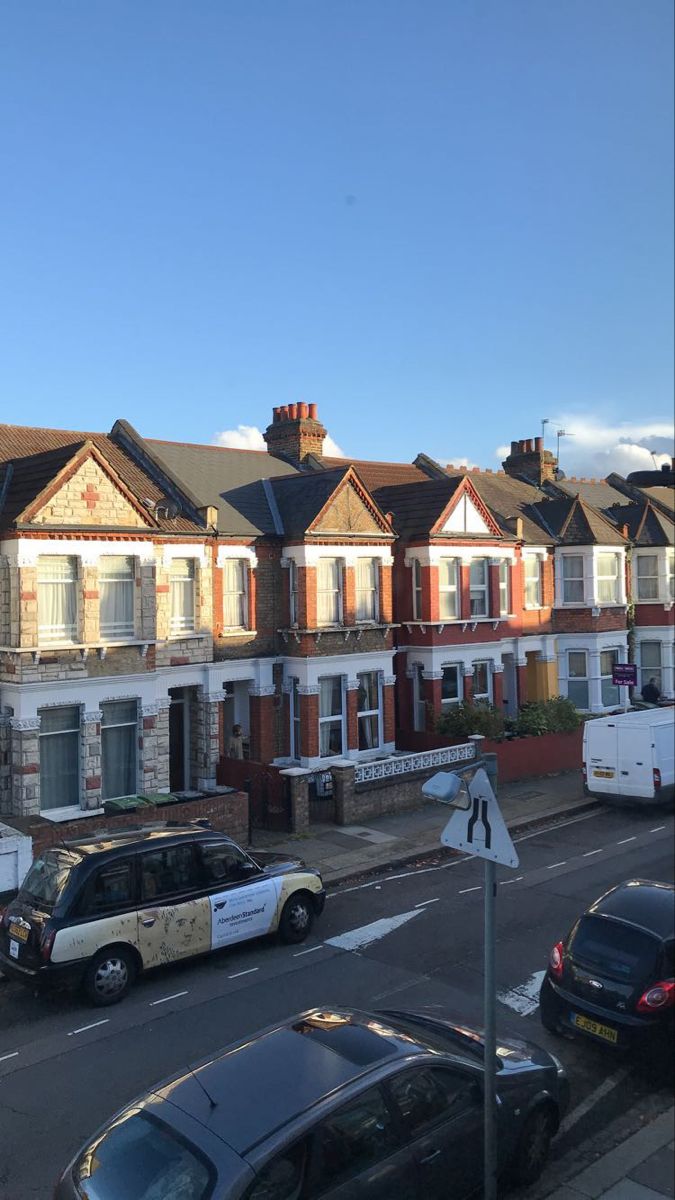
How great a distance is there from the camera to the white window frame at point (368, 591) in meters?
24.0

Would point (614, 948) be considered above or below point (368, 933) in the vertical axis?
above

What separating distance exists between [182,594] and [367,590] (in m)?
5.00

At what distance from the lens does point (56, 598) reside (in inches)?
727

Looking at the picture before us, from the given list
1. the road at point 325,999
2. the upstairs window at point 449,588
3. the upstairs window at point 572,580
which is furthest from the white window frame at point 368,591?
the upstairs window at point 572,580

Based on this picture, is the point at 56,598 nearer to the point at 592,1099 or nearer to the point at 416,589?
the point at 416,589

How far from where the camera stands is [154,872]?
11.7m

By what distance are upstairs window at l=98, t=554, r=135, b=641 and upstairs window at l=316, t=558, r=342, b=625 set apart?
5064mm

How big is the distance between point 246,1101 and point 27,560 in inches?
532

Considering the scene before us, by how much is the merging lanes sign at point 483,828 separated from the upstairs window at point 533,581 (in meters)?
24.6

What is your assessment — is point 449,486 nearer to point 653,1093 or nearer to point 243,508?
point 243,508

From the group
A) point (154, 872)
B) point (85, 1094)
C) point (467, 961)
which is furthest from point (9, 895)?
point (467, 961)

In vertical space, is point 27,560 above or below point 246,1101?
above

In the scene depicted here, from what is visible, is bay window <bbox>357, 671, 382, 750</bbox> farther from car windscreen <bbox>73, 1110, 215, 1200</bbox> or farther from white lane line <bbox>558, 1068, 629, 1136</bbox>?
car windscreen <bbox>73, 1110, 215, 1200</bbox>

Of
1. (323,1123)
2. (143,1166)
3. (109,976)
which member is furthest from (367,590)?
(143,1166)
